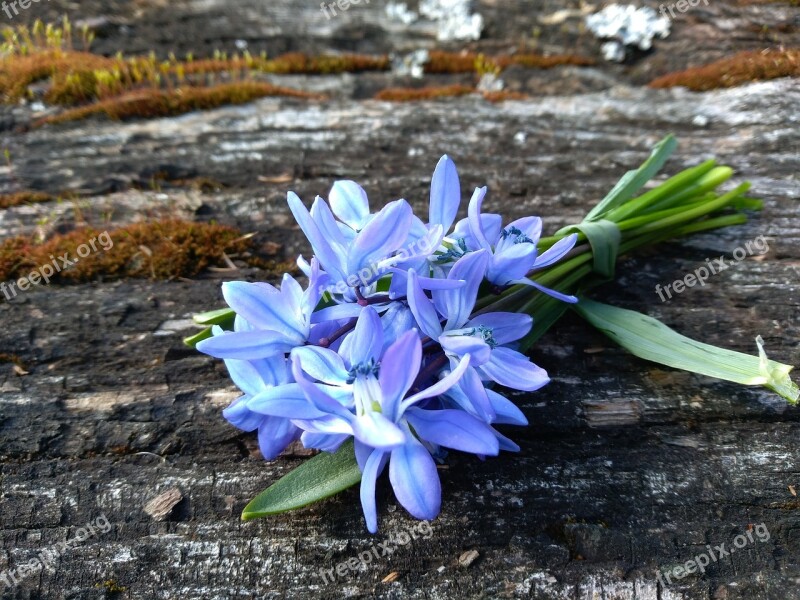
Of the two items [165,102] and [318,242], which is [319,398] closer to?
[318,242]

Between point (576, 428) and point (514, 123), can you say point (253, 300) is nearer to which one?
point (576, 428)

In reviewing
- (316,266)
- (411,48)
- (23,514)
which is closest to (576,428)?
(316,266)

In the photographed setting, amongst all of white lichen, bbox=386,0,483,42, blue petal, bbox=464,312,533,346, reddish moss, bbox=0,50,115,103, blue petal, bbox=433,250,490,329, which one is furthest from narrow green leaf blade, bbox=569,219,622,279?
reddish moss, bbox=0,50,115,103

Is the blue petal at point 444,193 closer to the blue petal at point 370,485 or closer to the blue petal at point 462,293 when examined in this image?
the blue petal at point 462,293

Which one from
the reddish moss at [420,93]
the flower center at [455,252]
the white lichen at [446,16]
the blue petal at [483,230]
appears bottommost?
the flower center at [455,252]

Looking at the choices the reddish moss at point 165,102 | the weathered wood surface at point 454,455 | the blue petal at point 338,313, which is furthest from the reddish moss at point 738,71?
the blue petal at point 338,313
